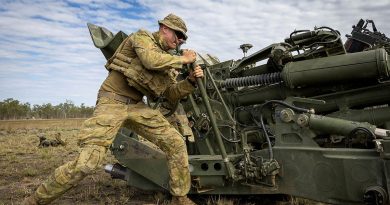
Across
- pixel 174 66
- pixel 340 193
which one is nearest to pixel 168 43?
pixel 174 66

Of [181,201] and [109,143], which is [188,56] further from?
[181,201]

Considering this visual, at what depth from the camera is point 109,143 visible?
420 centimetres

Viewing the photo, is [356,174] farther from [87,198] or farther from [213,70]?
[87,198]

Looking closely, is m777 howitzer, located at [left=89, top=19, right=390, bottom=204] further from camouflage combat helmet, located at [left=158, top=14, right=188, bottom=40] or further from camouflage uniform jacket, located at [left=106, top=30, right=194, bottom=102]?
camouflage combat helmet, located at [left=158, top=14, right=188, bottom=40]

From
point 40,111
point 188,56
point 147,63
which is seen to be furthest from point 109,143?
point 40,111

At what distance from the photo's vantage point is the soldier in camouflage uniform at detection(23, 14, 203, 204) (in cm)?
405

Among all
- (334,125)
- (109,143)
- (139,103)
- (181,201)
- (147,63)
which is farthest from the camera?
(139,103)

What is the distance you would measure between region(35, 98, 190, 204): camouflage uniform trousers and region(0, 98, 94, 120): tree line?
66.0m

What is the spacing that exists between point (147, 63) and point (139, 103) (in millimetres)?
650

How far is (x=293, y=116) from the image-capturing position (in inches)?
163

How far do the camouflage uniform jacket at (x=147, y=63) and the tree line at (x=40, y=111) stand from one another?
216ft

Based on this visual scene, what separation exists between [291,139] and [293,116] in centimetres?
22

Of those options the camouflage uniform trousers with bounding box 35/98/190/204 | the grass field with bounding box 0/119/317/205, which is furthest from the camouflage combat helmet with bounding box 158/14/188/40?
the grass field with bounding box 0/119/317/205

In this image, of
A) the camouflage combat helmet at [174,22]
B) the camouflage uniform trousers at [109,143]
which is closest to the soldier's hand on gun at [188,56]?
the camouflage combat helmet at [174,22]
